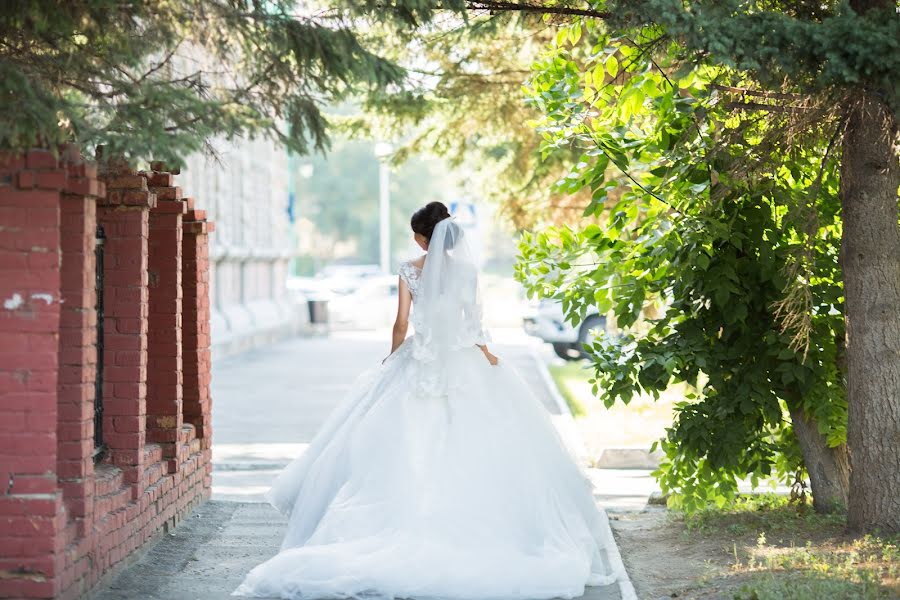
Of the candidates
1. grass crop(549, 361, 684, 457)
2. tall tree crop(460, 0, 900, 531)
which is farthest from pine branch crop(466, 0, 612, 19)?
grass crop(549, 361, 684, 457)

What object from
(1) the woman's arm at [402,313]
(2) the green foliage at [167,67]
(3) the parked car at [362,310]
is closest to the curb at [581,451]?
(1) the woman's arm at [402,313]

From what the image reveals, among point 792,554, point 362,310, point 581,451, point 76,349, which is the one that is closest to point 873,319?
point 792,554

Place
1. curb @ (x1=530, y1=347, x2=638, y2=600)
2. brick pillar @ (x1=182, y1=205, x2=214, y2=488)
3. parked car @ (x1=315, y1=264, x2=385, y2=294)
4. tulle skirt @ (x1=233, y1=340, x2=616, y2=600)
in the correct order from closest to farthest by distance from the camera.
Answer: tulle skirt @ (x1=233, y1=340, x2=616, y2=600)
curb @ (x1=530, y1=347, x2=638, y2=600)
brick pillar @ (x1=182, y1=205, x2=214, y2=488)
parked car @ (x1=315, y1=264, x2=385, y2=294)

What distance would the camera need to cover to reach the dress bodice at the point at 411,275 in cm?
→ 786

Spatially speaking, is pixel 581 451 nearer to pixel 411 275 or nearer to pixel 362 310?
pixel 411 275

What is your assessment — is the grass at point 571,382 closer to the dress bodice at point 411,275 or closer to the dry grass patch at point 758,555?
the dry grass patch at point 758,555

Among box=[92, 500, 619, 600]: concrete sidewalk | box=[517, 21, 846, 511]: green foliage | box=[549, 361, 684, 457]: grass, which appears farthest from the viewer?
box=[549, 361, 684, 457]: grass

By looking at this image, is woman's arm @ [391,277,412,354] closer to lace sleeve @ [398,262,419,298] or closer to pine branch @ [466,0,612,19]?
lace sleeve @ [398,262,419,298]

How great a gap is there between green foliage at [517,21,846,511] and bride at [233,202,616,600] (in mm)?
1014

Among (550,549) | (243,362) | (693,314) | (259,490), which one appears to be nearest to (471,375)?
(550,549)

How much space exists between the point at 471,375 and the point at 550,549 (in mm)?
1257

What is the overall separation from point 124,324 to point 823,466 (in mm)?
4754

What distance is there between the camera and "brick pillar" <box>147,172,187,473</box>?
861cm

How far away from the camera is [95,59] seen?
683cm
